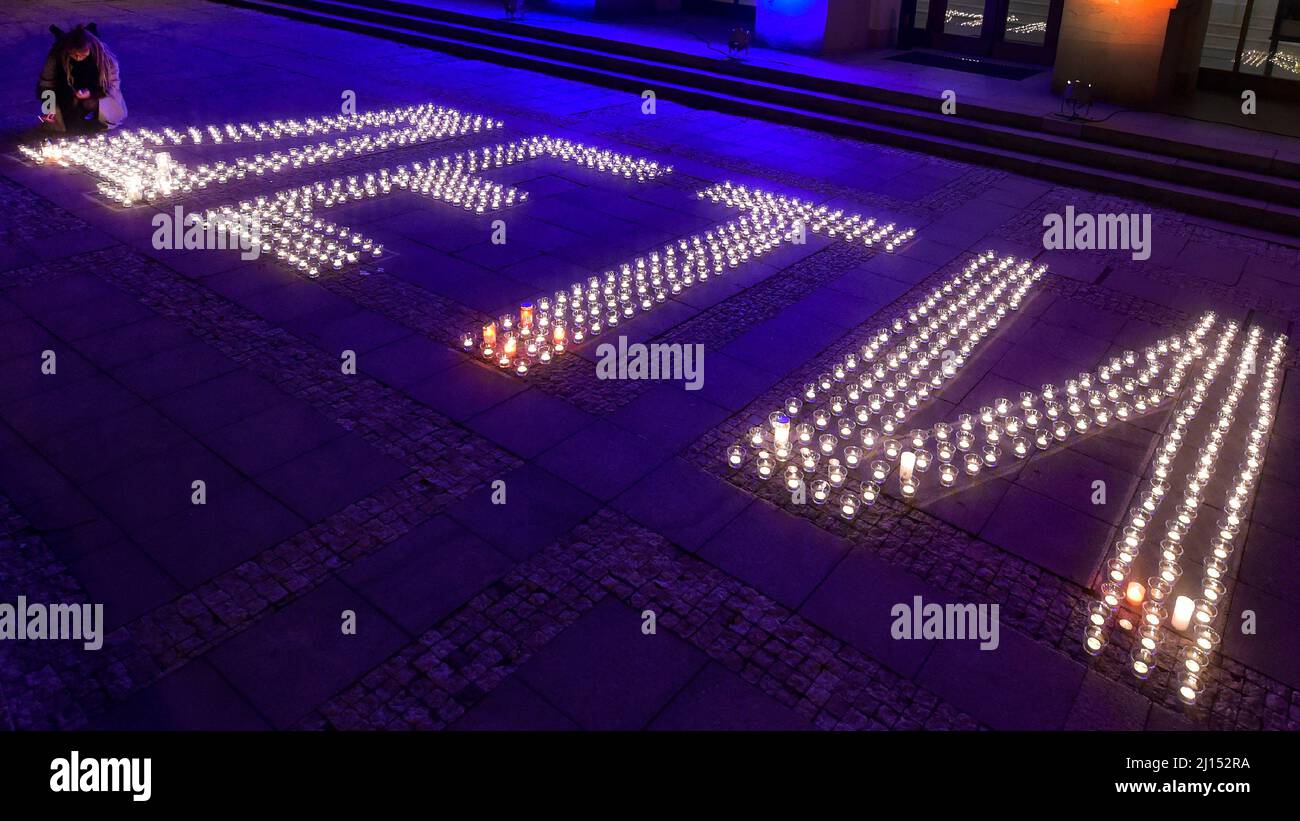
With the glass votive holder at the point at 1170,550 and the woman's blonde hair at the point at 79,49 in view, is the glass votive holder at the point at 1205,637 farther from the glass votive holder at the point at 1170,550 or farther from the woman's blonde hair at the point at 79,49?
the woman's blonde hair at the point at 79,49

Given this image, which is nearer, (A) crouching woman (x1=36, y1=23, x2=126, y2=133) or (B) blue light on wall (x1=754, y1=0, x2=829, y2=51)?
(A) crouching woman (x1=36, y1=23, x2=126, y2=133)

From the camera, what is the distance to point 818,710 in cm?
401

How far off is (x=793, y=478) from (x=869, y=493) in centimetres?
50

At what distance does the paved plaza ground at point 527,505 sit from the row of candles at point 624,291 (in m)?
0.23

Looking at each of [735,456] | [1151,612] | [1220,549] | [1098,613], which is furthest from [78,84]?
[1220,549]

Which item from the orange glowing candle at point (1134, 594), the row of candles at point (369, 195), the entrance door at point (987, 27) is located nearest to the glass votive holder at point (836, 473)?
the orange glowing candle at point (1134, 594)

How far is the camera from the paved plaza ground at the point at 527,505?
161 inches

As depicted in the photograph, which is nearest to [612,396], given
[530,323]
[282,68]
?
[530,323]

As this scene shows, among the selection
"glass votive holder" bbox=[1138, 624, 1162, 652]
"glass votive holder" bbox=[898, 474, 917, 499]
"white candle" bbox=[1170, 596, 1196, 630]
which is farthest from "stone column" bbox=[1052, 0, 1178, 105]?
"glass votive holder" bbox=[1138, 624, 1162, 652]

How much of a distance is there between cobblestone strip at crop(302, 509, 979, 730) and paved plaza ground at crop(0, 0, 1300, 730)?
0.06 feet

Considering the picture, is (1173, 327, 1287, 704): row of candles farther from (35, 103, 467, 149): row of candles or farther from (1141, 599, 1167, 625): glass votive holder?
(35, 103, 467, 149): row of candles

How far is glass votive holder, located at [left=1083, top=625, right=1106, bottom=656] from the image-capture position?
4.38 meters
